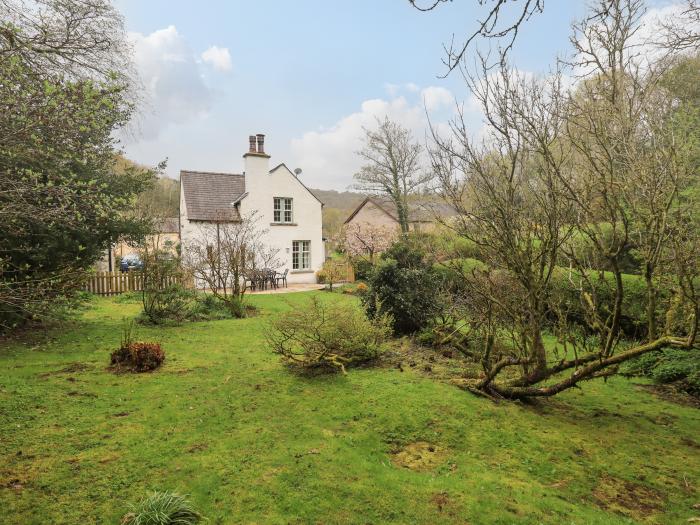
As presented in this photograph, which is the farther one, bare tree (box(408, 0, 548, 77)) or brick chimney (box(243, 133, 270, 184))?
brick chimney (box(243, 133, 270, 184))

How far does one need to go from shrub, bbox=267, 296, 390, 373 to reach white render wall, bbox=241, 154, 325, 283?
14.9 m

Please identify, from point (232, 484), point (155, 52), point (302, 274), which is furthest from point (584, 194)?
point (302, 274)

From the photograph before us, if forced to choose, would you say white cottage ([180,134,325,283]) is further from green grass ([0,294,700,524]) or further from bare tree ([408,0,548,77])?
bare tree ([408,0,548,77])

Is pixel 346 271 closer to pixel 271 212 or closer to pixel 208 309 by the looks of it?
pixel 271 212

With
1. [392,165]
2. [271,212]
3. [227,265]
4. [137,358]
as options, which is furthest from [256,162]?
[137,358]

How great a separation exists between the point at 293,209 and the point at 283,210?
58 cm

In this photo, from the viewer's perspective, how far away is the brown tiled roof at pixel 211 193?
20750mm

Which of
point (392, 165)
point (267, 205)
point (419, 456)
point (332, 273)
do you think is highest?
point (392, 165)

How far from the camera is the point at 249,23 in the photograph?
5707mm

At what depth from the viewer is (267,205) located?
22406 millimetres

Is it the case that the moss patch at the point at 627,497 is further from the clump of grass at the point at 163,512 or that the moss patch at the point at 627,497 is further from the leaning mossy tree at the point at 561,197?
the clump of grass at the point at 163,512

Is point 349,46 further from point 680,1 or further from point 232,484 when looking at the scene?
A: point 680,1

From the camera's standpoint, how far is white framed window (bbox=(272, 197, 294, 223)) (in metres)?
22.9

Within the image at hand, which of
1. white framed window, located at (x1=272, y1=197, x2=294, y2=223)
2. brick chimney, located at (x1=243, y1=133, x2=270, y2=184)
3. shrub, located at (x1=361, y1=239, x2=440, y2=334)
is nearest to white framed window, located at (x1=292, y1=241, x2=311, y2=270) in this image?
white framed window, located at (x1=272, y1=197, x2=294, y2=223)
